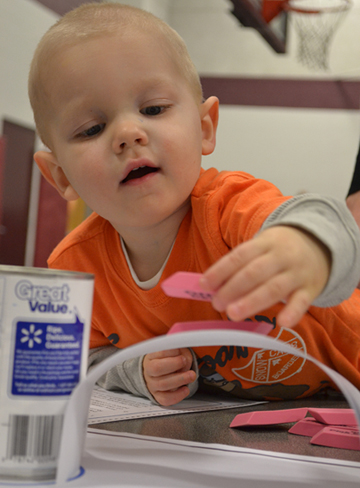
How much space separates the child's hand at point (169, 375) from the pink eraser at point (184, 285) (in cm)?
31

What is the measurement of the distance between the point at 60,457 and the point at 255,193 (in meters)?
0.36

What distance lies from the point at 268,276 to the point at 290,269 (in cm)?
2

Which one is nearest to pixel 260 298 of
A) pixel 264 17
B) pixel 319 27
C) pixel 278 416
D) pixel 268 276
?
pixel 268 276

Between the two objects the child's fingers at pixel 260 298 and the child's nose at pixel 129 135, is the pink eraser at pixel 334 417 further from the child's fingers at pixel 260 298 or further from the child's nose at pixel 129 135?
the child's nose at pixel 129 135

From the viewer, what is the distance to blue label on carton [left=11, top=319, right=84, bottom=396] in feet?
1.12

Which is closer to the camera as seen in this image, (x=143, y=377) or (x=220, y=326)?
(x=220, y=326)

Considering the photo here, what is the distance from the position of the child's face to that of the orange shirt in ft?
0.17

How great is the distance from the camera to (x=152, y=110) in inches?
24.7

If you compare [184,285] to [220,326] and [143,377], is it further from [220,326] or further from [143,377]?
[143,377]

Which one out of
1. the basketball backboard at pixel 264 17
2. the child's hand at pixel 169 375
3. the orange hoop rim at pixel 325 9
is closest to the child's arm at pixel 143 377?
the child's hand at pixel 169 375

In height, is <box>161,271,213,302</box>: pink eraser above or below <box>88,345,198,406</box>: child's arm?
above

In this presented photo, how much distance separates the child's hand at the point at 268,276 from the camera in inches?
12.9

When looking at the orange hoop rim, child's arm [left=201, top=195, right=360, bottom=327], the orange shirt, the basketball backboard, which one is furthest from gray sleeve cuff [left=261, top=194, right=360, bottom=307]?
the orange hoop rim

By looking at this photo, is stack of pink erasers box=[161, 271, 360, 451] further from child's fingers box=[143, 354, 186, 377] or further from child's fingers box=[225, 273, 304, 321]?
child's fingers box=[143, 354, 186, 377]
